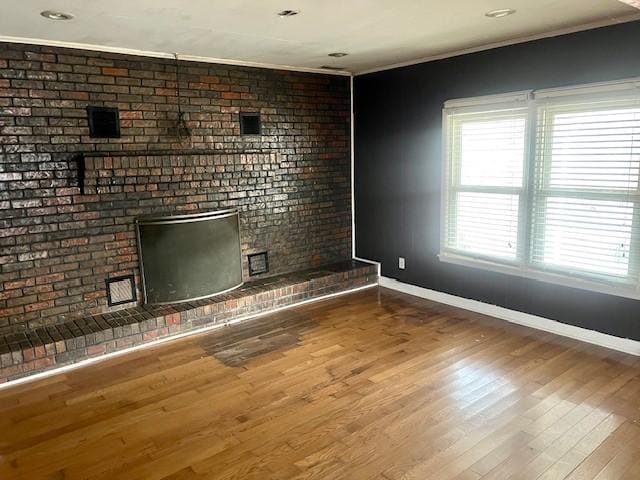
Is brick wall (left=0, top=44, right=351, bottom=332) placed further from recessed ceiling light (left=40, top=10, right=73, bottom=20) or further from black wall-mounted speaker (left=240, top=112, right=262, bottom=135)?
recessed ceiling light (left=40, top=10, right=73, bottom=20)

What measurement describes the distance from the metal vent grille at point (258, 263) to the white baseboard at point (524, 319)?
1.30 meters

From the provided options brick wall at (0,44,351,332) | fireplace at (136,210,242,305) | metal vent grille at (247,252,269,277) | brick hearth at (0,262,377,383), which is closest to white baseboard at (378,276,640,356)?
brick hearth at (0,262,377,383)

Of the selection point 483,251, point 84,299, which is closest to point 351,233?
point 483,251

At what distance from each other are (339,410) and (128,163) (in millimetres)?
2472

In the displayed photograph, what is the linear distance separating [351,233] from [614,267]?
269 cm

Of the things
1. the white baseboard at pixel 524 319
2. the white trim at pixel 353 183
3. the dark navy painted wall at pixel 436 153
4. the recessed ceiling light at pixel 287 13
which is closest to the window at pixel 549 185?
the dark navy painted wall at pixel 436 153

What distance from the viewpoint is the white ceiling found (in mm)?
2705

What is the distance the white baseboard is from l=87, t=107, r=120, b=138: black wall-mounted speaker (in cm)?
297

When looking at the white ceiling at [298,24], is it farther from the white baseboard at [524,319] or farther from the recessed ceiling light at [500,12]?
the white baseboard at [524,319]

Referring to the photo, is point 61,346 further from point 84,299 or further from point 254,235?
point 254,235

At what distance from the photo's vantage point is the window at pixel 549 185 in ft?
10.8

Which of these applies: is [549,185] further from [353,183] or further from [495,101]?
[353,183]

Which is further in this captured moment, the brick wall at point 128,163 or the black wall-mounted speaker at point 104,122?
the black wall-mounted speaker at point 104,122

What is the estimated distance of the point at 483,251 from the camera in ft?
13.9
